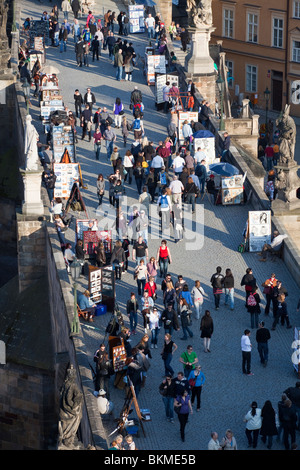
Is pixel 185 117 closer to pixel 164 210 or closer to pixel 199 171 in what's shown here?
pixel 199 171

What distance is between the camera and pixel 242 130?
2643 inches

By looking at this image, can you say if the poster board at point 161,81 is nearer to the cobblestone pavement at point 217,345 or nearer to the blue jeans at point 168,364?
the cobblestone pavement at point 217,345

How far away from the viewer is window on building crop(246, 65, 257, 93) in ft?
327

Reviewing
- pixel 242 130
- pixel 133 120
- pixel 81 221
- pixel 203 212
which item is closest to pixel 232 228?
pixel 203 212

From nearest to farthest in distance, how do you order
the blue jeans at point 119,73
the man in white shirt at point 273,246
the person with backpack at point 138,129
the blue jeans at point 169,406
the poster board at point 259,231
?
the blue jeans at point 169,406
the man in white shirt at point 273,246
the poster board at point 259,231
the person with backpack at point 138,129
the blue jeans at point 119,73

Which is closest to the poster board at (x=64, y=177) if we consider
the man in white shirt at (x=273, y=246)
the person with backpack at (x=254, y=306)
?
the man in white shirt at (x=273, y=246)

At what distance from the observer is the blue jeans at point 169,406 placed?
38625mm

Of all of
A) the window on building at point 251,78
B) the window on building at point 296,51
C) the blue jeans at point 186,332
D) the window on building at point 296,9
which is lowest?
the window on building at point 251,78

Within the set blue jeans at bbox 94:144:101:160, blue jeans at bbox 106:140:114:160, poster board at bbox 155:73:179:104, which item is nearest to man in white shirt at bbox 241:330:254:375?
blue jeans at bbox 106:140:114:160

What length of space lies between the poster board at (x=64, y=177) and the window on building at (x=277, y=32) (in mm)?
45607

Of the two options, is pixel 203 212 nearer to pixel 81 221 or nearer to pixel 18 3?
pixel 81 221

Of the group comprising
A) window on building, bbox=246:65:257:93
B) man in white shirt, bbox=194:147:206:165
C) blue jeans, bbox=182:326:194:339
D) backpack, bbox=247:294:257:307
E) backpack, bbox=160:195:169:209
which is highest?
backpack, bbox=160:195:169:209

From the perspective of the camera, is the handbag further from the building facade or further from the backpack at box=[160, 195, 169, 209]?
the building facade

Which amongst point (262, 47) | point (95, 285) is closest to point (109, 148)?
point (95, 285)
